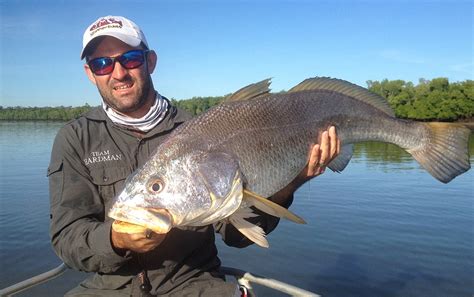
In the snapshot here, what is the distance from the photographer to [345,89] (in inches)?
142

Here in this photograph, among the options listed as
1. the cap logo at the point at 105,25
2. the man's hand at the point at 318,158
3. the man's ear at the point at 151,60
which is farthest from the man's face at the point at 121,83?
the man's hand at the point at 318,158

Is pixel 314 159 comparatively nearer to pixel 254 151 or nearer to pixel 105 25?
pixel 254 151

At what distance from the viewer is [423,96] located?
250 feet

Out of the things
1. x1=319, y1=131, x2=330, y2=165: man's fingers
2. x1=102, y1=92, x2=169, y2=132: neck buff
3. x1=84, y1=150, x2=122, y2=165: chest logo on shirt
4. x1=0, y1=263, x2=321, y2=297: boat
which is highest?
x1=102, y1=92, x2=169, y2=132: neck buff

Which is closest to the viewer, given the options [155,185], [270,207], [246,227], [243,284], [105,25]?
[155,185]

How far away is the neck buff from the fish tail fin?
2.28 m

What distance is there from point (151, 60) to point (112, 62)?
522 millimetres

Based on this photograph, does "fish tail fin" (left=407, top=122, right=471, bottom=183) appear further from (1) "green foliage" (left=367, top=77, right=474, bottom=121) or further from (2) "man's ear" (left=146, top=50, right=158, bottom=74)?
(1) "green foliage" (left=367, top=77, right=474, bottom=121)

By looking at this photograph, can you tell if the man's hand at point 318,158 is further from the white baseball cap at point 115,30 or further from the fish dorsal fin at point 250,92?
the white baseball cap at point 115,30

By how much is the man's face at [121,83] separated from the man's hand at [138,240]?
1405 mm

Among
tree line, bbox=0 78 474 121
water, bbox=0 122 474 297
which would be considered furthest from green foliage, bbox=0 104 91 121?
water, bbox=0 122 474 297

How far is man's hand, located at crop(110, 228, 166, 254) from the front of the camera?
2490mm

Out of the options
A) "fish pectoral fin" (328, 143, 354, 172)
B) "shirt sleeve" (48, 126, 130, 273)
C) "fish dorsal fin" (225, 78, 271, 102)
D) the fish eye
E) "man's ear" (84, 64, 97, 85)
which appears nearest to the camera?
the fish eye

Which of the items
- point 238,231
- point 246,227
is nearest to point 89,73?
point 238,231
